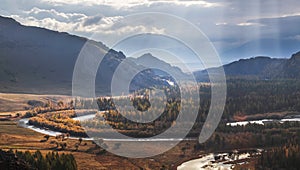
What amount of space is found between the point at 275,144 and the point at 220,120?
55.7 metres

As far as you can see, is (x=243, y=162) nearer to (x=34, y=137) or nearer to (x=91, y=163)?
(x=91, y=163)

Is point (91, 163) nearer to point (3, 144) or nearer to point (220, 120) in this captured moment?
point (3, 144)

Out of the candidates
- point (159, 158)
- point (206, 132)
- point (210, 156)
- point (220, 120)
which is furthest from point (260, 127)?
point (159, 158)

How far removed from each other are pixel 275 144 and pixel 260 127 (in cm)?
2424

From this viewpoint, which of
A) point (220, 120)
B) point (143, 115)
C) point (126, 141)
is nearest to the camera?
point (126, 141)

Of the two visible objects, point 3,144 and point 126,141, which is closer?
point 3,144

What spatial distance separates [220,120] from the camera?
186 metres

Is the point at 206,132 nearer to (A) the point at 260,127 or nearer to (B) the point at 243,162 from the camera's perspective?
(A) the point at 260,127

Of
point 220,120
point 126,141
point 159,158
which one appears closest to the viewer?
point 159,158

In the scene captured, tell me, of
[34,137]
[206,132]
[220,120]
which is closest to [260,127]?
[206,132]

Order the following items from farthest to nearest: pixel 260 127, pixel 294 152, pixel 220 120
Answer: pixel 220 120
pixel 260 127
pixel 294 152

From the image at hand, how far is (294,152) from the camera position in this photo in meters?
99.1

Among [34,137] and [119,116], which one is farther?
[119,116]

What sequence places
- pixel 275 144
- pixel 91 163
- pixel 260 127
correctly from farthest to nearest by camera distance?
pixel 260 127 < pixel 275 144 < pixel 91 163
